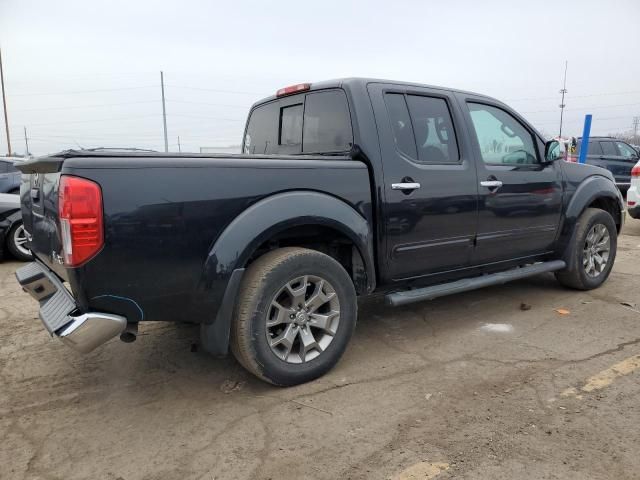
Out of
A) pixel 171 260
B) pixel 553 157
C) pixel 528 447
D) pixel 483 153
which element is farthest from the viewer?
pixel 553 157

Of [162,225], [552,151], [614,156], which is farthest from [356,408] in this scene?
[614,156]

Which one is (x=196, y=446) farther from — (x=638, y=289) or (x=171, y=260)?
(x=638, y=289)

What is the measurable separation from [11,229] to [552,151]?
267 inches

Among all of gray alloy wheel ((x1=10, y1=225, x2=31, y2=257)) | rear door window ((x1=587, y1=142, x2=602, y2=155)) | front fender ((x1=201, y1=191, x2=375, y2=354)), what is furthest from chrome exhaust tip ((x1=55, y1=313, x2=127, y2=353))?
rear door window ((x1=587, y1=142, x2=602, y2=155))

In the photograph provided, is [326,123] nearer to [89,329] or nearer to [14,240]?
[89,329]

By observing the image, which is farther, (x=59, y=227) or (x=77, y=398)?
(x=77, y=398)

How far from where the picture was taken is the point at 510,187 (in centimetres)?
409

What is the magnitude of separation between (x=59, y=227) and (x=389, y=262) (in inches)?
81.3

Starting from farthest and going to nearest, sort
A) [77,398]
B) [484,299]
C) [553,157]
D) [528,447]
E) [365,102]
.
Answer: [484,299] < [553,157] < [365,102] < [77,398] < [528,447]

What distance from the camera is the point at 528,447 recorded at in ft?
7.84

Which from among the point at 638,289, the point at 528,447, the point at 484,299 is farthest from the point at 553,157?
the point at 528,447

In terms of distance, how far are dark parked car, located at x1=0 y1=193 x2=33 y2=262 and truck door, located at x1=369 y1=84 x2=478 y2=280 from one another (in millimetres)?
5528

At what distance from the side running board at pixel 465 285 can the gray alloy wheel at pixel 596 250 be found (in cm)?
46

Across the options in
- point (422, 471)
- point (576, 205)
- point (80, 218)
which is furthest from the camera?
point (576, 205)
